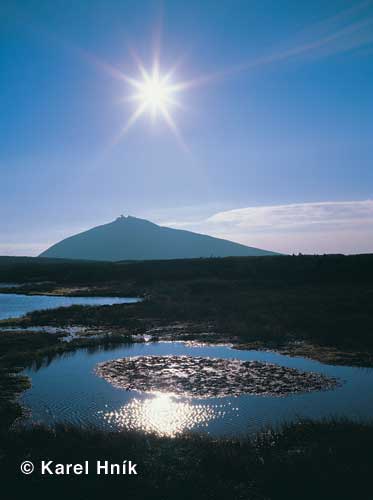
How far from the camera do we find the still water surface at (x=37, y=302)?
2197 inches

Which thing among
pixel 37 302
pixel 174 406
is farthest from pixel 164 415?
pixel 37 302

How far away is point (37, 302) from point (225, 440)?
5637cm

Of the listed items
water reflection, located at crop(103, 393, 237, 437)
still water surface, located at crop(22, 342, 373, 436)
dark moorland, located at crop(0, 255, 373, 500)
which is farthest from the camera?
still water surface, located at crop(22, 342, 373, 436)

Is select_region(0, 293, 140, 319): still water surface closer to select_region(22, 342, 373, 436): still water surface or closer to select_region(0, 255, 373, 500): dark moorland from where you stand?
select_region(0, 255, 373, 500): dark moorland

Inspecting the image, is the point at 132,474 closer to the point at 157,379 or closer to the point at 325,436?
the point at 325,436

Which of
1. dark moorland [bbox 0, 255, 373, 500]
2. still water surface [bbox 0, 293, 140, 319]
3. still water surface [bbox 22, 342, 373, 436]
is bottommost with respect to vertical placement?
still water surface [bbox 22, 342, 373, 436]

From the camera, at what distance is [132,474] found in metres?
12.1

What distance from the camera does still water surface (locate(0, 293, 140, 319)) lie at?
55.8 m

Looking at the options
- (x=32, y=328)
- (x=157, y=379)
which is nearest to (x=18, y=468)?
(x=157, y=379)

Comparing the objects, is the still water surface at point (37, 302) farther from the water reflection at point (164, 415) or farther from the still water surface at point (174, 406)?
the water reflection at point (164, 415)

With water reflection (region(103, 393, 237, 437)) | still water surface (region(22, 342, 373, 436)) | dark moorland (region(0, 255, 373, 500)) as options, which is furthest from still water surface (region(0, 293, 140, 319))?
water reflection (region(103, 393, 237, 437))

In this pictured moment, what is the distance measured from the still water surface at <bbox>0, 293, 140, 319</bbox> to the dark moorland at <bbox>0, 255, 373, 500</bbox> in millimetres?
4966

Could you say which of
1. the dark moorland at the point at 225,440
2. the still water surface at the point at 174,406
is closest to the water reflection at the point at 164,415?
the still water surface at the point at 174,406

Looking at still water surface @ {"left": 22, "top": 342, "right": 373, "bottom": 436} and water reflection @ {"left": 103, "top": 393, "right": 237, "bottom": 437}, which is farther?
still water surface @ {"left": 22, "top": 342, "right": 373, "bottom": 436}
